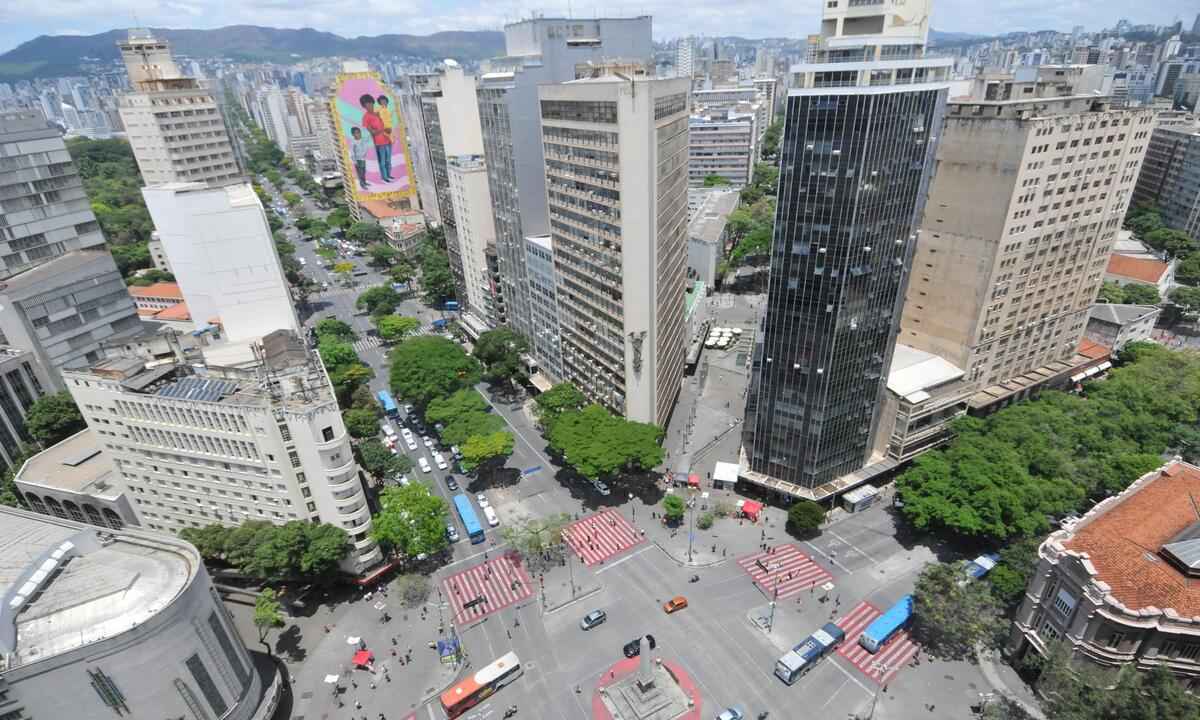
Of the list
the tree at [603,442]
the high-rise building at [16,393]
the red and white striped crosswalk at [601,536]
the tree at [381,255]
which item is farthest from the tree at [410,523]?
the tree at [381,255]

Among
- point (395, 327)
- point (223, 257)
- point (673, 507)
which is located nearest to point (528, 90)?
point (223, 257)

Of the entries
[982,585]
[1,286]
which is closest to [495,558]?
[982,585]

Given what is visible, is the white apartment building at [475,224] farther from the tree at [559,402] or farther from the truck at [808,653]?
the truck at [808,653]

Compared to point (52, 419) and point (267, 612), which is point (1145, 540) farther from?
point (52, 419)

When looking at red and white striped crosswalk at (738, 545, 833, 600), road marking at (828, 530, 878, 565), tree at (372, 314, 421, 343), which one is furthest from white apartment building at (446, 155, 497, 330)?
road marking at (828, 530, 878, 565)

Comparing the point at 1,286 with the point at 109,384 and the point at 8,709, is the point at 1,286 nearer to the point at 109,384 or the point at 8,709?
the point at 109,384

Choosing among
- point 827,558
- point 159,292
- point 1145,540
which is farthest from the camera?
point 159,292

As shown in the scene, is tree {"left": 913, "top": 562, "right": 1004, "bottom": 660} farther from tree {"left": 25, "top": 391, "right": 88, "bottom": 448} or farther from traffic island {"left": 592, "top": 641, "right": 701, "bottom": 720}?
tree {"left": 25, "top": 391, "right": 88, "bottom": 448}
